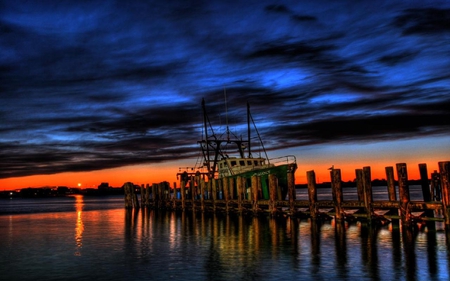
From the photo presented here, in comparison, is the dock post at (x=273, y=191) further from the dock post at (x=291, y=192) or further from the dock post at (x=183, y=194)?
the dock post at (x=183, y=194)

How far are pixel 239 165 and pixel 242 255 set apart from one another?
2392cm

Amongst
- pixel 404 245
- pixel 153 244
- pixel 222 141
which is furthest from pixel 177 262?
pixel 222 141

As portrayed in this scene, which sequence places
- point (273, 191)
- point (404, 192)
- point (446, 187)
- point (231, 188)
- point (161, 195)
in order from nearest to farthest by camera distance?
point (446, 187) → point (404, 192) → point (273, 191) → point (231, 188) → point (161, 195)

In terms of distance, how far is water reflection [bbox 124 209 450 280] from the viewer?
13.1m

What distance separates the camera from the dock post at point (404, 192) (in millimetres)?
19594

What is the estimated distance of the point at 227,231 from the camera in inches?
963

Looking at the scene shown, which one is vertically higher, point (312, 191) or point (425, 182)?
point (425, 182)

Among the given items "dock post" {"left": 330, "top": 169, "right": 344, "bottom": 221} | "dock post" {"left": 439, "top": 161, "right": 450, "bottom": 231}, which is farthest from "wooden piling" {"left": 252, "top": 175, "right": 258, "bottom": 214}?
"dock post" {"left": 439, "top": 161, "right": 450, "bottom": 231}

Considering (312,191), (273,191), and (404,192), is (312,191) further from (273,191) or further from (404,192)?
(404,192)

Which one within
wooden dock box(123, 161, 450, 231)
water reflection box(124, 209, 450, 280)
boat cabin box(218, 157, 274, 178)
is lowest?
water reflection box(124, 209, 450, 280)

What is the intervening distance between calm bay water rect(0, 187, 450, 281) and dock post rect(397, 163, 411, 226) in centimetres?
77

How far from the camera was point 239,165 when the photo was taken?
40.2 m

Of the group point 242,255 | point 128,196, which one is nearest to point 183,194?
point 128,196

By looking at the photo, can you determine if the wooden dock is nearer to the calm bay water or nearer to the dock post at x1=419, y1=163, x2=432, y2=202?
the dock post at x1=419, y1=163, x2=432, y2=202
